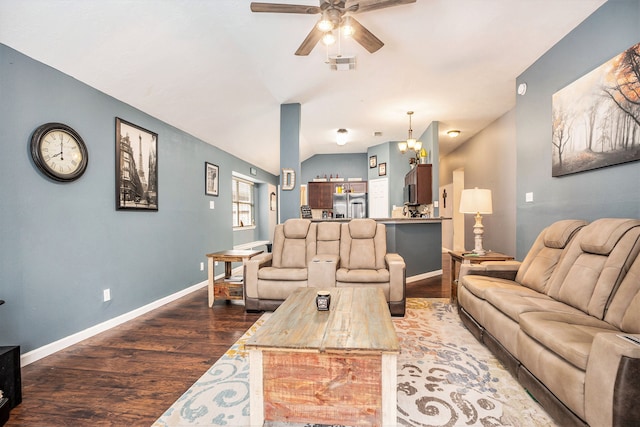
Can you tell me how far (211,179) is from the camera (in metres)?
4.94

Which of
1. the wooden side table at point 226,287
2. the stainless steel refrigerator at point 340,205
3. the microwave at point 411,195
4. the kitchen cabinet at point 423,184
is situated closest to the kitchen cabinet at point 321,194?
the stainless steel refrigerator at point 340,205

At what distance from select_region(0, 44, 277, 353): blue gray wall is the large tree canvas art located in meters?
4.42

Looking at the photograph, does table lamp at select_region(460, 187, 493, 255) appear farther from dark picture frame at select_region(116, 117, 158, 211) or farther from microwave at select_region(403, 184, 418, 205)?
dark picture frame at select_region(116, 117, 158, 211)

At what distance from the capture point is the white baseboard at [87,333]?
223 centimetres

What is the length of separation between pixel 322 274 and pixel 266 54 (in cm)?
249

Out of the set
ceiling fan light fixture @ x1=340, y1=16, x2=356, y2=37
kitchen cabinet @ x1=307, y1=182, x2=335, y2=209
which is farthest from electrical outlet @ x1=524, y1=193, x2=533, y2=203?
kitchen cabinet @ x1=307, y1=182, x2=335, y2=209

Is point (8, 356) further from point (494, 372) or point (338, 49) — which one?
point (338, 49)

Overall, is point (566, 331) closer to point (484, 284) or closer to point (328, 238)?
point (484, 284)

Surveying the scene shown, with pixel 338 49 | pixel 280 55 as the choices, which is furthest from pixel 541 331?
pixel 280 55

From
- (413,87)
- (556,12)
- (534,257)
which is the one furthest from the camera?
(413,87)

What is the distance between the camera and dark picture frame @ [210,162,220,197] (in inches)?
188

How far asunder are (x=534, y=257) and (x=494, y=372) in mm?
1173

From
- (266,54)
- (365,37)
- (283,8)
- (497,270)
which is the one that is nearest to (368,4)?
(365,37)

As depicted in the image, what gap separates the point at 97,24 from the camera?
2.20 m
